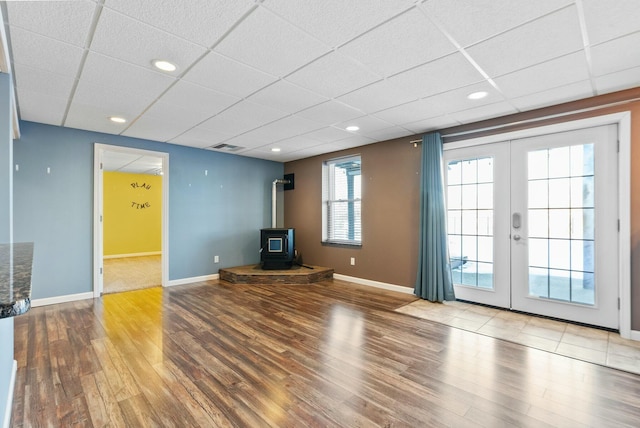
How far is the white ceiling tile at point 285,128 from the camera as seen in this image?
3949 millimetres

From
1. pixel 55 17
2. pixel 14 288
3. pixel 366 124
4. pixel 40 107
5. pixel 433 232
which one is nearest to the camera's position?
pixel 14 288

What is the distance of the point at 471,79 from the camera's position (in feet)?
9.02

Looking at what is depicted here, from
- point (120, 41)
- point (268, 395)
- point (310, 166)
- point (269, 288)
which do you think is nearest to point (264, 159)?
point (310, 166)

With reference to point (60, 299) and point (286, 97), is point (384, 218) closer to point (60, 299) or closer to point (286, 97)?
point (286, 97)

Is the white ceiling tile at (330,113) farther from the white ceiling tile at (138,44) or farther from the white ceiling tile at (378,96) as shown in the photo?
the white ceiling tile at (138,44)

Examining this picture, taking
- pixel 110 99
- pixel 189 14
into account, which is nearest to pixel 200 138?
pixel 110 99

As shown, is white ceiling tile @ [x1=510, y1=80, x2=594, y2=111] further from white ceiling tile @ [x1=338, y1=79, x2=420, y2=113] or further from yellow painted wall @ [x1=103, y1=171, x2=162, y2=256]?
yellow painted wall @ [x1=103, y1=171, x2=162, y2=256]

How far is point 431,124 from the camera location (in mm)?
4113

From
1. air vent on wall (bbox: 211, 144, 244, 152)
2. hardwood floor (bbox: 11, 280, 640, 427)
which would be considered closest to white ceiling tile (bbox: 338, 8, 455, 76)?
hardwood floor (bbox: 11, 280, 640, 427)

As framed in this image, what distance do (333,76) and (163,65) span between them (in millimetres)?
1431

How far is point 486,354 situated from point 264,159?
5.33m

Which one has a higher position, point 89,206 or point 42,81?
point 42,81

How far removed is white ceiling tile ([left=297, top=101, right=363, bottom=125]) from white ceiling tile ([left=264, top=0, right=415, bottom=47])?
127 cm

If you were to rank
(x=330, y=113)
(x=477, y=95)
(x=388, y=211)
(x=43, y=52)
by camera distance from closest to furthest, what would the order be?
(x=43, y=52) < (x=477, y=95) < (x=330, y=113) < (x=388, y=211)
